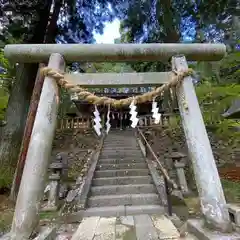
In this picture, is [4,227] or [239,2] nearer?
[4,227]

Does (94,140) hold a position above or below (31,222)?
above

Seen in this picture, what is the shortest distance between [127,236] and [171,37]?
342 inches

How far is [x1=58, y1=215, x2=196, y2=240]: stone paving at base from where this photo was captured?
278 centimetres

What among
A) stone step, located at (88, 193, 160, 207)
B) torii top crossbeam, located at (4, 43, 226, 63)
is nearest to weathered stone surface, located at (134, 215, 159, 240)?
stone step, located at (88, 193, 160, 207)

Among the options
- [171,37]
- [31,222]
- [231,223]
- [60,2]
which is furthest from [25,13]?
[231,223]

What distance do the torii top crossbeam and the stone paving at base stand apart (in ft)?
8.06

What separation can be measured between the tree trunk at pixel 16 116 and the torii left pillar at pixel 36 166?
359cm

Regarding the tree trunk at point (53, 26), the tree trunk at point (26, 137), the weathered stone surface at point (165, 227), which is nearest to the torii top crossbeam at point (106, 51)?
the tree trunk at point (26, 137)

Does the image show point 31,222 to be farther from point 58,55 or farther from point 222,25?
point 222,25

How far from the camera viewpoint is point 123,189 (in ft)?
16.7

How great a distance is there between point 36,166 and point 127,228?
73.4 inches

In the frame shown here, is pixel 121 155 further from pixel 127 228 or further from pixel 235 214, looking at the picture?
A: pixel 235 214

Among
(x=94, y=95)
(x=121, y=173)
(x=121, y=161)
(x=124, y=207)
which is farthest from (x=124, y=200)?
(x=94, y=95)

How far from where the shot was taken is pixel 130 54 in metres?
2.80
